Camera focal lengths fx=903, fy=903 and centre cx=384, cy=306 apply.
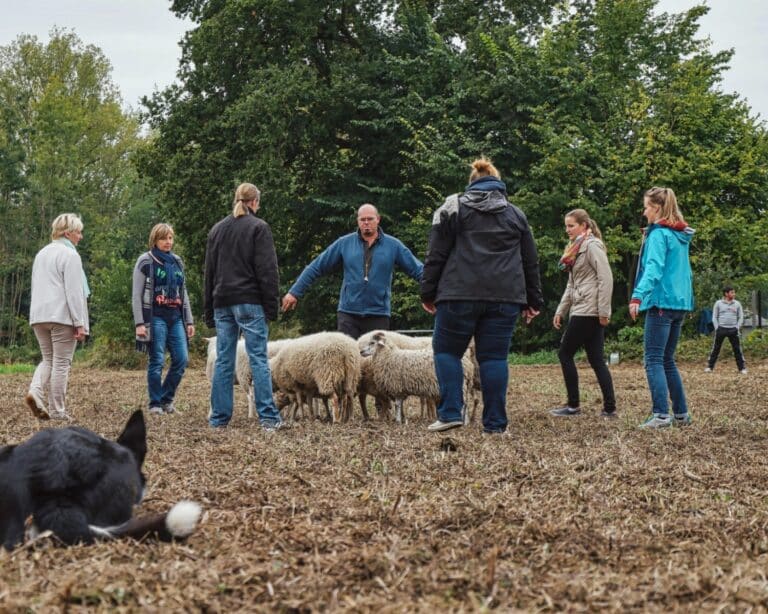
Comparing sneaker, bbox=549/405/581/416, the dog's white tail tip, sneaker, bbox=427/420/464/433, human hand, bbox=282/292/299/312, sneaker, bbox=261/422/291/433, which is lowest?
sneaker, bbox=549/405/581/416

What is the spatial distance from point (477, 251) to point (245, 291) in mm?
2139

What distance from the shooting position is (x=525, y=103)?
27016 mm

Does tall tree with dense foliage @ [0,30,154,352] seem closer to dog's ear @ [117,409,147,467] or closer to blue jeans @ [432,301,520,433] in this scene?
blue jeans @ [432,301,520,433]

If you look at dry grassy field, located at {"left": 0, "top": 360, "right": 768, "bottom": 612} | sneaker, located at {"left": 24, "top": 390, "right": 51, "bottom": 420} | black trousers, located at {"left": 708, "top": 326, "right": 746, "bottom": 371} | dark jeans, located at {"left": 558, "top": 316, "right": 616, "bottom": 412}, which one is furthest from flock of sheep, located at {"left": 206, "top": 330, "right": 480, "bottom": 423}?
black trousers, located at {"left": 708, "top": 326, "right": 746, "bottom": 371}

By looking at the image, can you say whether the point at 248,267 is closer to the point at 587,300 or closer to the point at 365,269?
the point at 365,269

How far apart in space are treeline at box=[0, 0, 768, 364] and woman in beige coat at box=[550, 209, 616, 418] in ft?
49.5

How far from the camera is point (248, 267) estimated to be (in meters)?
7.94

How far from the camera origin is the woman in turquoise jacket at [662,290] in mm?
7961

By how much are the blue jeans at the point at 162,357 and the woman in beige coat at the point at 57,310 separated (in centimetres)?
115

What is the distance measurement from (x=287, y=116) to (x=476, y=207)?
2026 centimetres

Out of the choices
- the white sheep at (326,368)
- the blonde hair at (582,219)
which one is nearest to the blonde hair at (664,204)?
→ the blonde hair at (582,219)

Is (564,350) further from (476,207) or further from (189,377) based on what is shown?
(189,377)

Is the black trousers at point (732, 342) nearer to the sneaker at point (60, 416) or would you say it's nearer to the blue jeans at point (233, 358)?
the blue jeans at point (233, 358)

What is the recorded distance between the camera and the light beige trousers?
28.6 feet
